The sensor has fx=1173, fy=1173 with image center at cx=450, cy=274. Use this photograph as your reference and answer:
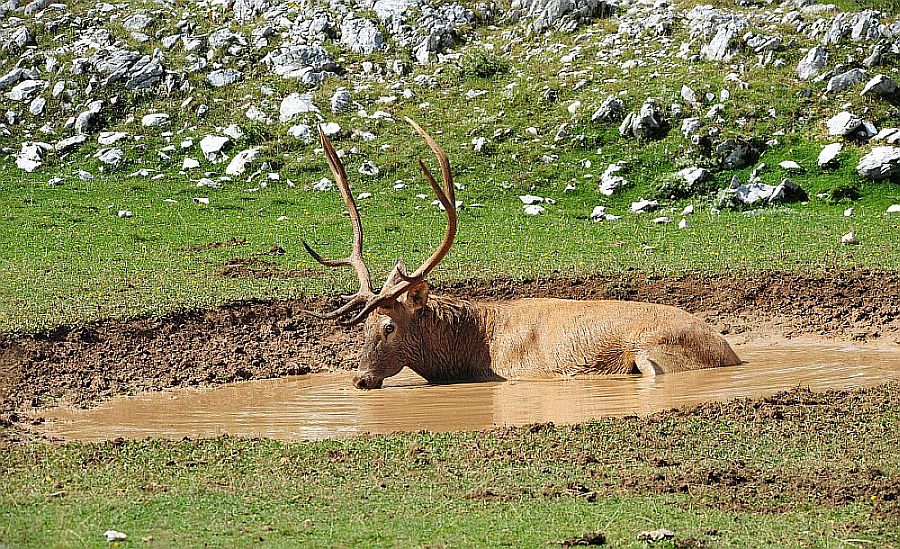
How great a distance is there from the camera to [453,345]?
11742 millimetres

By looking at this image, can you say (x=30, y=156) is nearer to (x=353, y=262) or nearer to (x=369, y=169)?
(x=369, y=169)

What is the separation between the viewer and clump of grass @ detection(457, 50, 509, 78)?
95.9ft

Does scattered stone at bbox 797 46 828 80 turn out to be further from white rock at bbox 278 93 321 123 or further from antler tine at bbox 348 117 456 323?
antler tine at bbox 348 117 456 323

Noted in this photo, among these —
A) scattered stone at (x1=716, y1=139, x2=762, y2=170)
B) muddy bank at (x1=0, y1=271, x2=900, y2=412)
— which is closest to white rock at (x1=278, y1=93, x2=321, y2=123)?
scattered stone at (x1=716, y1=139, x2=762, y2=170)

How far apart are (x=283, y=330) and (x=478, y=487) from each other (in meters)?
6.88

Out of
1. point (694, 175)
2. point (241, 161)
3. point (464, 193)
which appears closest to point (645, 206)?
point (694, 175)

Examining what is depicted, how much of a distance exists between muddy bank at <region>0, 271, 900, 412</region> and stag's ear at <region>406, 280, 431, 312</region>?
142 cm

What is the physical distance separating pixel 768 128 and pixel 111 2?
64.2 ft

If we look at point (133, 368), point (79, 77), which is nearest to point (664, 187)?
point (133, 368)

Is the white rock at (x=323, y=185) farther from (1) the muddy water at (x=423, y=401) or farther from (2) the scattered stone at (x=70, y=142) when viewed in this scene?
(1) the muddy water at (x=423, y=401)

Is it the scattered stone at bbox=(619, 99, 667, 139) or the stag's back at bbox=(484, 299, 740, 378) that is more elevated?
the stag's back at bbox=(484, 299, 740, 378)

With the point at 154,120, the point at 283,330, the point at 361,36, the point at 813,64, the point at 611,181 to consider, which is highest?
the point at 283,330

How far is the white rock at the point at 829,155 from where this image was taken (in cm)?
2270

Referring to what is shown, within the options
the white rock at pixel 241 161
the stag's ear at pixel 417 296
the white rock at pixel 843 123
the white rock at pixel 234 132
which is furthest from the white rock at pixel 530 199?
the stag's ear at pixel 417 296
